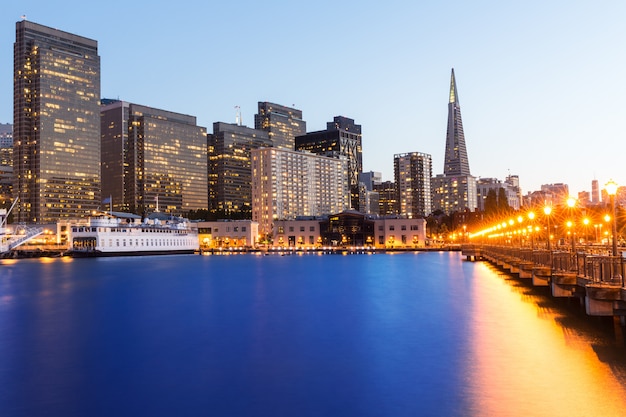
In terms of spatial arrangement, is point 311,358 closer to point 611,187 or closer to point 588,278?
point 588,278

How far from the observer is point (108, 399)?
77.5 feet

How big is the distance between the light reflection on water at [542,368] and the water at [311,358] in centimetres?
8

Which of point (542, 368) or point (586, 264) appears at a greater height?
point (586, 264)

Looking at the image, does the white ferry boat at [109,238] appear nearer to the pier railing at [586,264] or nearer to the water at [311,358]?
the water at [311,358]

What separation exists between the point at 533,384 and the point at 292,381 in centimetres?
1014

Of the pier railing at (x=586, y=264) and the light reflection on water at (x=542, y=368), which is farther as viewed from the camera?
the pier railing at (x=586, y=264)

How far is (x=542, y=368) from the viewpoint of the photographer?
27.1 metres

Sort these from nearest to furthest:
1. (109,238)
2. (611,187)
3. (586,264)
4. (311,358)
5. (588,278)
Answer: (611,187) → (311,358) → (588,278) → (586,264) → (109,238)

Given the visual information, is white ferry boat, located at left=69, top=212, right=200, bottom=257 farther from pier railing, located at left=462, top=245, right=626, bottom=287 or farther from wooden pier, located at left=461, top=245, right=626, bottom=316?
wooden pier, located at left=461, top=245, right=626, bottom=316

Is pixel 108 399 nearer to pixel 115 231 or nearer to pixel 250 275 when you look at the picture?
pixel 250 275

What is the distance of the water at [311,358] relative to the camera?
2253 cm

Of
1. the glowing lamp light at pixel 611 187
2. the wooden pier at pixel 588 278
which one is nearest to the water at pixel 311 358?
the wooden pier at pixel 588 278

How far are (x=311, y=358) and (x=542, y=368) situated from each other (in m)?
11.3

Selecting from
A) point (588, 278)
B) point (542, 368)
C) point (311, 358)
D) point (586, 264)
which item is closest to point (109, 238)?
point (311, 358)
